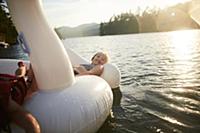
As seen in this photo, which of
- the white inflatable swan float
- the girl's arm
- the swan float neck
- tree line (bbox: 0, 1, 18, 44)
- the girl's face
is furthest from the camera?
tree line (bbox: 0, 1, 18, 44)

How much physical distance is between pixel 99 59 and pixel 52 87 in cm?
310

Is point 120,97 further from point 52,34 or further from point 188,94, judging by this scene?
point 52,34

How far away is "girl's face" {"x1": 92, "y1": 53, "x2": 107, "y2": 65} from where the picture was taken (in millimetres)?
6659

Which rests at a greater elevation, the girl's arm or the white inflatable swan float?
the white inflatable swan float

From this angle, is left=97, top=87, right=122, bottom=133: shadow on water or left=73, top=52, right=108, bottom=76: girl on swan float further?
left=73, top=52, right=108, bottom=76: girl on swan float

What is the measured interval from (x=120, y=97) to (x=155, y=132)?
218 centimetres

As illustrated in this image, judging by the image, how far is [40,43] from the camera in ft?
11.9

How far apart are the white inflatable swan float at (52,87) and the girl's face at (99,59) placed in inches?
108

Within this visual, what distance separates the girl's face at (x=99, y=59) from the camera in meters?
6.66

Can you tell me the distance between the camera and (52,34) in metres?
3.76

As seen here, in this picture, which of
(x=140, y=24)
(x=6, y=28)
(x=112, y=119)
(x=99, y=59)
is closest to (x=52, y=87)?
(x=112, y=119)

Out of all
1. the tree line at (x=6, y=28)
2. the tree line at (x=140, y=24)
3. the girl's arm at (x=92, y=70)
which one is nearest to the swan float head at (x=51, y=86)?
the girl's arm at (x=92, y=70)

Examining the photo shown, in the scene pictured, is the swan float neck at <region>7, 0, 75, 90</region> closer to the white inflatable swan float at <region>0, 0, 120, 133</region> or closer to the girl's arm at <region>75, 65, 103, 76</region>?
the white inflatable swan float at <region>0, 0, 120, 133</region>

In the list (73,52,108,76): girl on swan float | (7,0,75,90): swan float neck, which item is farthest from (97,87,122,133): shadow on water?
(7,0,75,90): swan float neck
